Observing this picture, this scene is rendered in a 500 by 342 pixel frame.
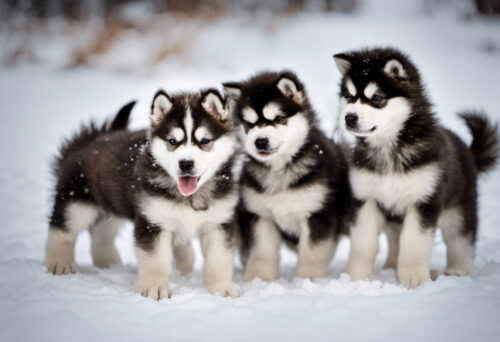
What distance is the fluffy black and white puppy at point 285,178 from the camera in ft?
14.0

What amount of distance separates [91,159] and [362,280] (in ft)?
8.76

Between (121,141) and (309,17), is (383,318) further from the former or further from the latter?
(309,17)

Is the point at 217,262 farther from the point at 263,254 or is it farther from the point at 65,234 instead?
the point at 65,234

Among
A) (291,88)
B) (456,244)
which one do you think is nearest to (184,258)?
(291,88)

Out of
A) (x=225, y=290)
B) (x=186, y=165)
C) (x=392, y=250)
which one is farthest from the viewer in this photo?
(x=392, y=250)

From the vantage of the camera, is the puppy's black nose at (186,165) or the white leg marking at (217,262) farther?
the white leg marking at (217,262)

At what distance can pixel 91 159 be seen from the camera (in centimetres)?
460

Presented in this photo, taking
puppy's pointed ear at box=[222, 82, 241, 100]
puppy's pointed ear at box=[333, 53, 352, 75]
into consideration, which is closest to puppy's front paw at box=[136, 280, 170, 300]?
puppy's pointed ear at box=[222, 82, 241, 100]

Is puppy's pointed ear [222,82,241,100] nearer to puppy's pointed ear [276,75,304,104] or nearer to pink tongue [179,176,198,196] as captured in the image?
puppy's pointed ear [276,75,304,104]

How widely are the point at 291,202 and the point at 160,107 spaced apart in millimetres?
1391

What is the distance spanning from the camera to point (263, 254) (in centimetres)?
461

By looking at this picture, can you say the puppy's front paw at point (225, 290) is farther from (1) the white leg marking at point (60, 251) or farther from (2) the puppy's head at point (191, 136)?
(1) the white leg marking at point (60, 251)

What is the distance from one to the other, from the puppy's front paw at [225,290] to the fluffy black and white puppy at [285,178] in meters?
0.60

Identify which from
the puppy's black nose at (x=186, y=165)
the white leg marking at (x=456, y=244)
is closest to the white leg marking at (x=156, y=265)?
the puppy's black nose at (x=186, y=165)
